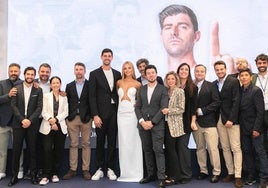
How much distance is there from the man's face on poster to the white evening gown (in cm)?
180

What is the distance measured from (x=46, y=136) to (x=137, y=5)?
277 centimetres

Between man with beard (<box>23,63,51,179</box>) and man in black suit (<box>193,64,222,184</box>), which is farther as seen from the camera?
man with beard (<box>23,63,51,179</box>)

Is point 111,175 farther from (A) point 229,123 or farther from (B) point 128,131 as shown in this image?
(A) point 229,123

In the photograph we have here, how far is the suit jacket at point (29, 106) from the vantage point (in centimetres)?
373

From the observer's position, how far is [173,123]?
3639 millimetres

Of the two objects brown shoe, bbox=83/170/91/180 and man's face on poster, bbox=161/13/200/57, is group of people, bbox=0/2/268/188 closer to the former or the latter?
brown shoe, bbox=83/170/91/180

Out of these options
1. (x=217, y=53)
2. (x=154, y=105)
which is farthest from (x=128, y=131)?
(x=217, y=53)

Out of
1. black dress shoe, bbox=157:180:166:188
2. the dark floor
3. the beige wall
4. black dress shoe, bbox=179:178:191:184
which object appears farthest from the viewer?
the beige wall

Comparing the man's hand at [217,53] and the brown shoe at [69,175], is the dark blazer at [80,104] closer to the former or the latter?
the brown shoe at [69,175]

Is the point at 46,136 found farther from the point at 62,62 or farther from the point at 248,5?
the point at 248,5

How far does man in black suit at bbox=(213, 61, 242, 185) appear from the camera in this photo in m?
3.63

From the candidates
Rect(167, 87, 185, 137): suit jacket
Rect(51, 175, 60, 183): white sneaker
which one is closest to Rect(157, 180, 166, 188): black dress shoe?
A: Rect(167, 87, 185, 137): suit jacket

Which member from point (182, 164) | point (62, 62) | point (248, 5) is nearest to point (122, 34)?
point (62, 62)

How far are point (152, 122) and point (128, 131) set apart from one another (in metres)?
0.44
